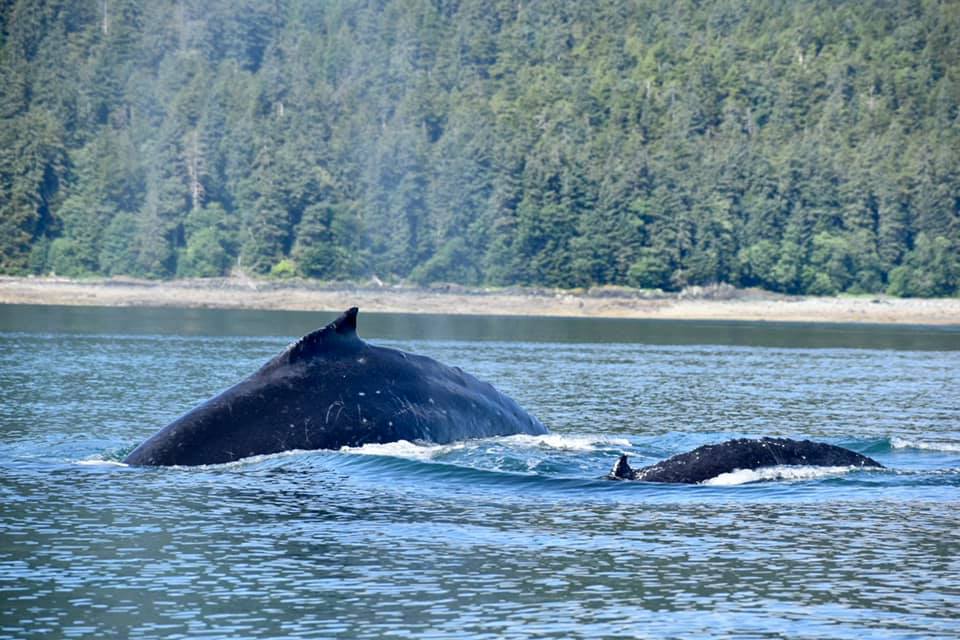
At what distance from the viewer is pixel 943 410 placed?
38906 millimetres

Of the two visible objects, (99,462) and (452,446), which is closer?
(452,446)

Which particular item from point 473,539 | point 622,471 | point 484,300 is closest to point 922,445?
point 622,471

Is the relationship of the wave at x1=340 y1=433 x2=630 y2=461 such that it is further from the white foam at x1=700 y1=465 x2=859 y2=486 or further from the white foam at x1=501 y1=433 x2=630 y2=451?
the white foam at x1=700 y1=465 x2=859 y2=486

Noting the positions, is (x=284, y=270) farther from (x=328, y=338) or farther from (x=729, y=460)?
(x=729, y=460)

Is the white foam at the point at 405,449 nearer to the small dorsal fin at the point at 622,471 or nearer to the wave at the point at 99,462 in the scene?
the small dorsal fin at the point at 622,471

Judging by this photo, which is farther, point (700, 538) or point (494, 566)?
point (700, 538)

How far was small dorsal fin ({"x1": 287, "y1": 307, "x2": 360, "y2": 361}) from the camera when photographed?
21047 mm

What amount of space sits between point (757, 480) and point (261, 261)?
6354 inches

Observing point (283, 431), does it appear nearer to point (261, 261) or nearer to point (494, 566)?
point (494, 566)

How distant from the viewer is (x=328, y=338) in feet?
69.9

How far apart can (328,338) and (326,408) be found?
3.23ft

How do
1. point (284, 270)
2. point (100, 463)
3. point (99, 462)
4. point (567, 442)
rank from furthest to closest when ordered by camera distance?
point (284, 270), point (567, 442), point (99, 462), point (100, 463)

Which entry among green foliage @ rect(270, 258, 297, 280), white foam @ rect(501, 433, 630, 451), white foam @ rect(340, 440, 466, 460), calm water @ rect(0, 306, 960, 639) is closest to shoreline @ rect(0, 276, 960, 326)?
green foliage @ rect(270, 258, 297, 280)

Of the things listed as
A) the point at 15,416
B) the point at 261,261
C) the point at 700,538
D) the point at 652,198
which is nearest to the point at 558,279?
the point at 652,198
